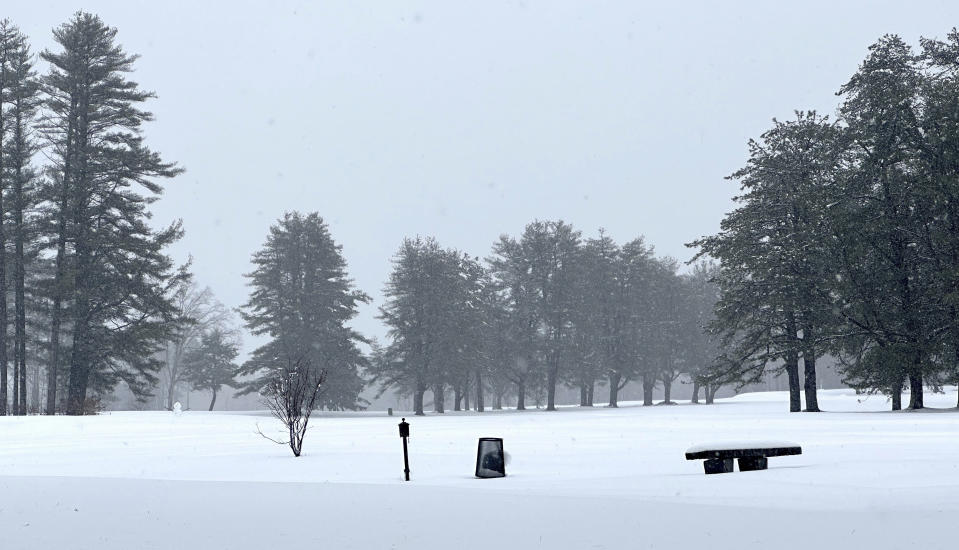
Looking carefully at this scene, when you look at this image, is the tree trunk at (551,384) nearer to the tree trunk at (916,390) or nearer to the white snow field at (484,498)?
the tree trunk at (916,390)

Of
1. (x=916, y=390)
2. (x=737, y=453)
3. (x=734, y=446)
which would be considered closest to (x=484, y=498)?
(x=734, y=446)

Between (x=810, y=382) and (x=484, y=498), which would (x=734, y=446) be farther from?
(x=810, y=382)

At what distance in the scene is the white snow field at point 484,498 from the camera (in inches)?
322

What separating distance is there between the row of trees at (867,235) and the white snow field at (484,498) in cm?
1245

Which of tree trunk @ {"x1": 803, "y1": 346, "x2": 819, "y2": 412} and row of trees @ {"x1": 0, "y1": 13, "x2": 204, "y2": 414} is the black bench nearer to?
tree trunk @ {"x1": 803, "y1": 346, "x2": 819, "y2": 412}

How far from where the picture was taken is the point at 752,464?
14.6 m

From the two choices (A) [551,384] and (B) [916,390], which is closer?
(B) [916,390]

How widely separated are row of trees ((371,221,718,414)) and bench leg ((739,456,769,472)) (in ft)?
156

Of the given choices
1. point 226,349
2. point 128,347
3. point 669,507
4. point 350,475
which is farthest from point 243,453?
point 226,349

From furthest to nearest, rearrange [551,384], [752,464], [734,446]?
[551,384] → [752,464] → [734,446]

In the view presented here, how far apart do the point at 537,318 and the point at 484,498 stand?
186 ft

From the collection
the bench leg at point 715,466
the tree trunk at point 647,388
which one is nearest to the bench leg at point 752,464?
the bench leg at point 715,466

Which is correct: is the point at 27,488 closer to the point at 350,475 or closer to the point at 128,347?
the point at 350,475

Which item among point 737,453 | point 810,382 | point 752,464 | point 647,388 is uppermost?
point 810,382
